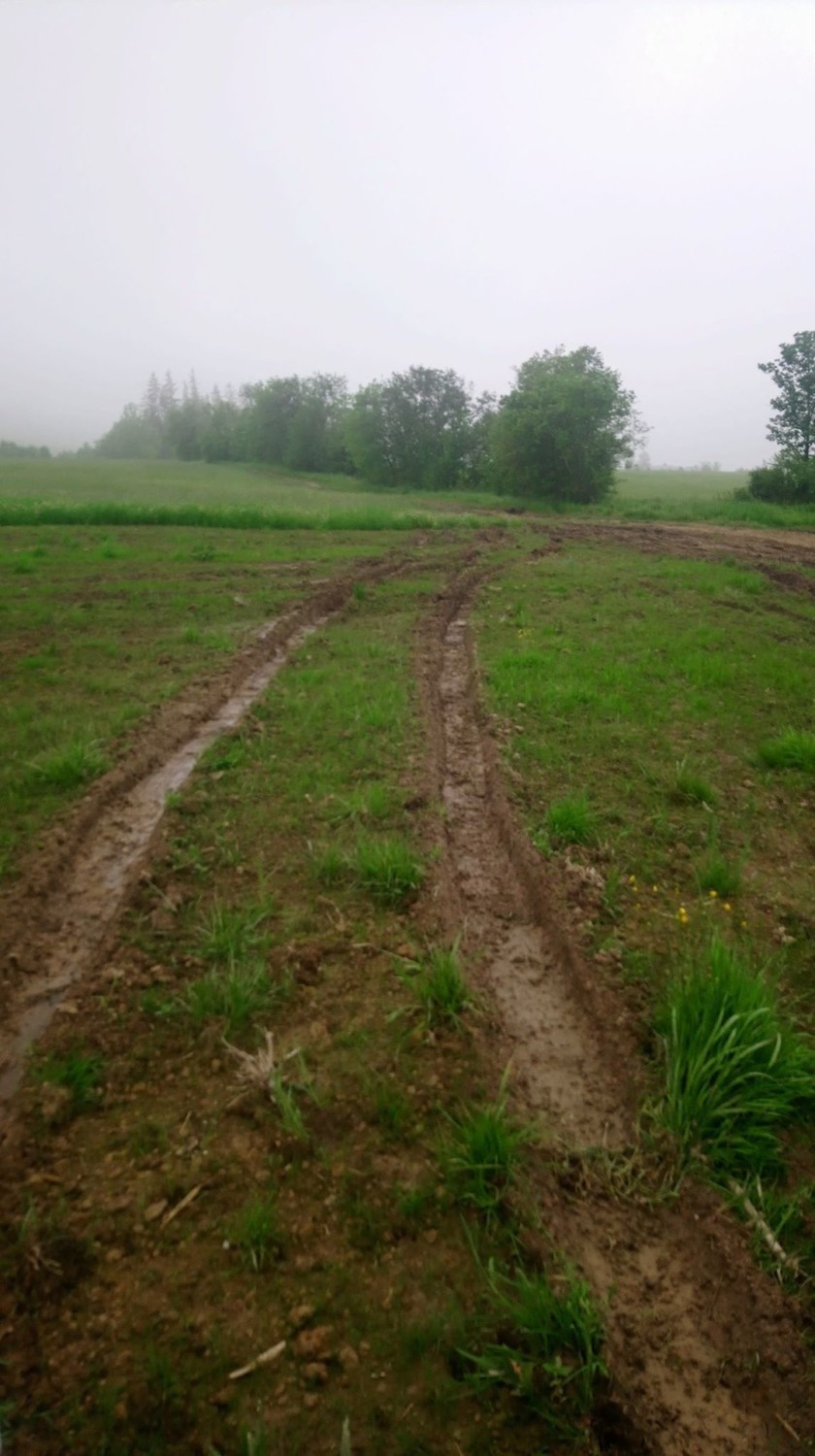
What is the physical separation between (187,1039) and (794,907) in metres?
3.55

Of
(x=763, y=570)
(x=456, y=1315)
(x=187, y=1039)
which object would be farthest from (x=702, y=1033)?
(x=763, y=570)

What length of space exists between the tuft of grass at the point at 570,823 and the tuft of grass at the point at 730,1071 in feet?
5.29

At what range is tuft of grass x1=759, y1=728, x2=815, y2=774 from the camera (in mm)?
6285

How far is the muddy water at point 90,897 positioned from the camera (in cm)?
349

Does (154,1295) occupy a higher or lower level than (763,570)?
lower

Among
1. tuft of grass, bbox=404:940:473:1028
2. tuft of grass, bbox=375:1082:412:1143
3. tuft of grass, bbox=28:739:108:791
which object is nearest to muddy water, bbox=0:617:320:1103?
tuft of grass, bbox=28:739:108:791

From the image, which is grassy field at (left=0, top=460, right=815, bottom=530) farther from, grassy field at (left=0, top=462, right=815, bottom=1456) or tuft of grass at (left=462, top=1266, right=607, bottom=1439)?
tuft of grass at (left=462, top=1266, right=607, bottom=1439)

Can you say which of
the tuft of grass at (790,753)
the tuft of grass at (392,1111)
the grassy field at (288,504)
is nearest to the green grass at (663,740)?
the tuft of grass at (790,753)

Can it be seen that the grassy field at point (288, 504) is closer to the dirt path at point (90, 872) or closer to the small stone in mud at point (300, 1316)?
the dirt path at point (90, 872)

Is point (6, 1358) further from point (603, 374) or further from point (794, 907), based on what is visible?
point (603, 374)

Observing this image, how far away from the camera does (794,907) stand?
4445 mm

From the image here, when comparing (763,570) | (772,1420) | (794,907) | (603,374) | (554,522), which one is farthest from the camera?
(603,374)

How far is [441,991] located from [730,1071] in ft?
4.23

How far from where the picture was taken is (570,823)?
516 centimetres
